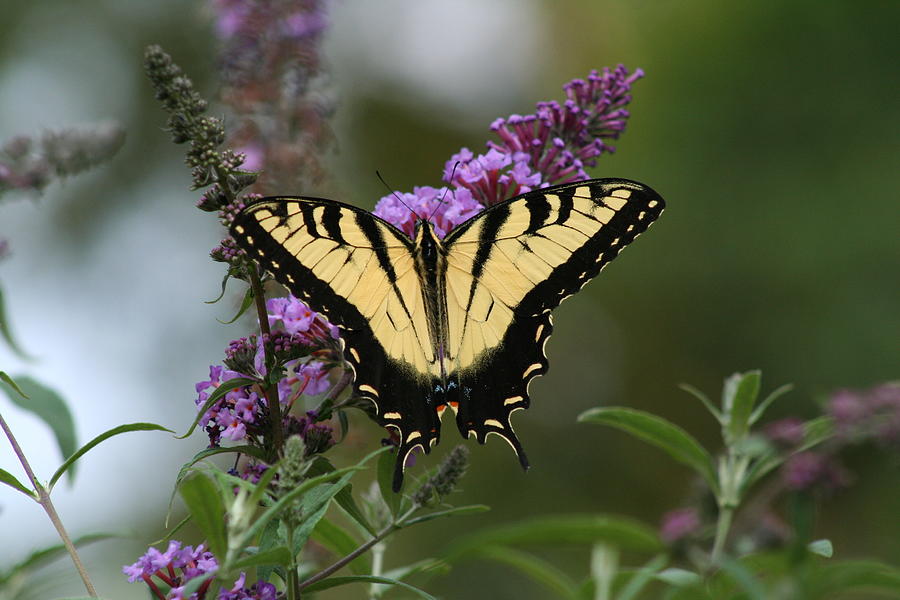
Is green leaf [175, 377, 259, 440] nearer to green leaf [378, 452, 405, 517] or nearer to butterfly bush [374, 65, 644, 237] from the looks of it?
green leaf [378, 452, 405, 517]

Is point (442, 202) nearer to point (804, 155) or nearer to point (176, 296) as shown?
point (176, 296)

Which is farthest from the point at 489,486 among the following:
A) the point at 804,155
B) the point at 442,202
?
the point at 442,202

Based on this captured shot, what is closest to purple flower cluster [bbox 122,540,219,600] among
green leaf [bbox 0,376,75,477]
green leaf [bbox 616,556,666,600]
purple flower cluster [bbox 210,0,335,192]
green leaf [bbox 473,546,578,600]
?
green leaf [bbox 0,376,75,477]

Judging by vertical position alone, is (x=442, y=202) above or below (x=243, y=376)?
above

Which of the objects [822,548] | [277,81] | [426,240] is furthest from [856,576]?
[277,81]

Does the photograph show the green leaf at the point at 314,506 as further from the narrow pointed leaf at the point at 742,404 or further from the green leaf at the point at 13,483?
the narrow pointed leaf at the point at 742,404

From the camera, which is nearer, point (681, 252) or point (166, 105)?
point (166, 105)
